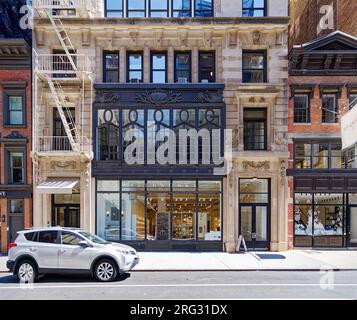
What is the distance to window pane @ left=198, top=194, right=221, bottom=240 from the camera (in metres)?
14.7

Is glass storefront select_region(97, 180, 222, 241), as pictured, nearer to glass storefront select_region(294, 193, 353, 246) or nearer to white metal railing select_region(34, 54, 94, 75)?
glass storefront select_region(294, 193, 353, 246)

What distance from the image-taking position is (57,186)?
44.6 feet

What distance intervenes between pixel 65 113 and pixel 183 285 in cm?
1059

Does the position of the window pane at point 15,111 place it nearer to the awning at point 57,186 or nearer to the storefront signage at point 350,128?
the awning at point 57,186

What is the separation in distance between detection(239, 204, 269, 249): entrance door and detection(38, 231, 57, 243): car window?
8.77m

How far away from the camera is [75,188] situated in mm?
14727

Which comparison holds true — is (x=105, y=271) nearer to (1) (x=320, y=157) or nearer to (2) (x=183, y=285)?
(2) (x=183, y=285)

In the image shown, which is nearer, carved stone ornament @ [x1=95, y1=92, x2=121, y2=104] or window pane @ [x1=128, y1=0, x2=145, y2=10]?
carved stone ornament @ [x1=95, y1=92, x2=121, y2=104]

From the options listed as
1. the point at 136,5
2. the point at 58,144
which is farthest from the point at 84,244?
the point at 136,5

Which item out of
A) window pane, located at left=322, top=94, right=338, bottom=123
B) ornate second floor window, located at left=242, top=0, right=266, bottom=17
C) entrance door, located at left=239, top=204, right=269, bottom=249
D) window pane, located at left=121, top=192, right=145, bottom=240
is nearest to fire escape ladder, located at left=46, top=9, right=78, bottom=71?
window pane, located at left=121, top=192, right=145, bottom=240

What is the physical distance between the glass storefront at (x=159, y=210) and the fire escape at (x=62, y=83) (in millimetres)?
2481

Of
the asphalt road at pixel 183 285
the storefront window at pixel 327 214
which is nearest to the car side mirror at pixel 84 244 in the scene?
the asphalt road at pixel 183 285

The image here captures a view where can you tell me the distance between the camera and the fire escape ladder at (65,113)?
45.2ft

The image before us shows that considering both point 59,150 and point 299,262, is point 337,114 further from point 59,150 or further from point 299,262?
point 59,150
